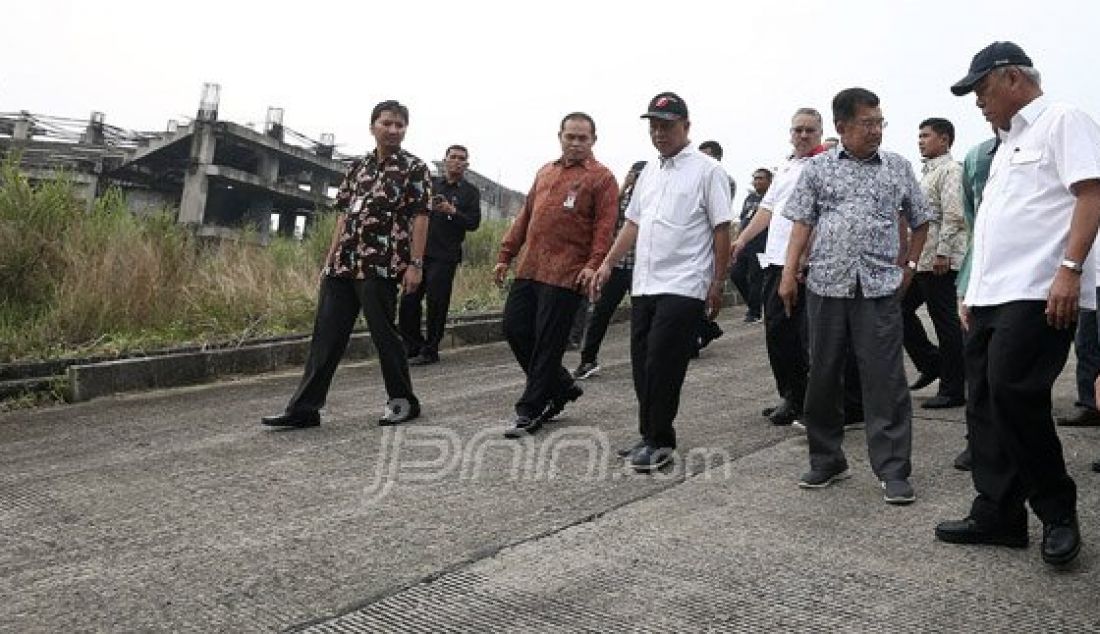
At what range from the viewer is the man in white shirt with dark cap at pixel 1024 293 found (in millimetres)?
3279

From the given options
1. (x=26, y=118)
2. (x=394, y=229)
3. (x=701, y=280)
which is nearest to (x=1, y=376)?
(x=394, y=229)

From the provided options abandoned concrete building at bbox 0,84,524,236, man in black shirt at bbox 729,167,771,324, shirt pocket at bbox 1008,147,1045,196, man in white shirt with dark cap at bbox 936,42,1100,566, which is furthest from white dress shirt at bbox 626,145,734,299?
abandoned concrete building at bbox 0,84,524,236

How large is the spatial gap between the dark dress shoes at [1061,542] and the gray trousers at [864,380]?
3.09ft

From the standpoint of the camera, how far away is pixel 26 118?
3067 centimetres

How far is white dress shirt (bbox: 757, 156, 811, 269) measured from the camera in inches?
229

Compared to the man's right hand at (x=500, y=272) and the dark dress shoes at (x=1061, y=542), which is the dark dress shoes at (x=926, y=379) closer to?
the man's right hand at (x=500, y=272)

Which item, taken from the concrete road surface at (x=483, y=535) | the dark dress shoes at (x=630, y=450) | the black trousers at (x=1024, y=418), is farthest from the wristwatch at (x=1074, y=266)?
the dark dress shoes at (x=630, y=450)

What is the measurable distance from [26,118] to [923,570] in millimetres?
33431

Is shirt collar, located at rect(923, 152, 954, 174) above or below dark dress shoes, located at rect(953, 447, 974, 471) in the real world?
above

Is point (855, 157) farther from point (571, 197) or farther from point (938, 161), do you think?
point (938, 161)

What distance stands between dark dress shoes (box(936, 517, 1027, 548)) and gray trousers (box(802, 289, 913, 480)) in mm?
707

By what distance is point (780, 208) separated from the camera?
230 inches

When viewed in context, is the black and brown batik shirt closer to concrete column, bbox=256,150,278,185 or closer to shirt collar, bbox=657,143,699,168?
shirt collar, bbox=657,143,699,168

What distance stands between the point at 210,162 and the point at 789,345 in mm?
29605
